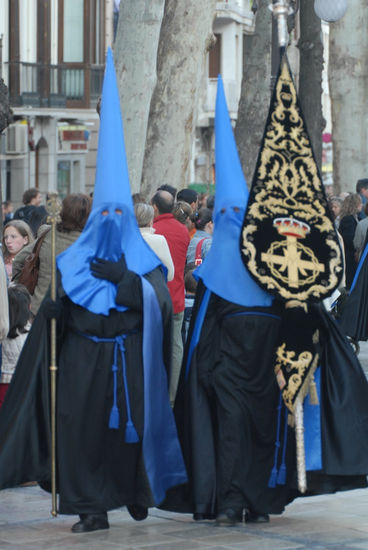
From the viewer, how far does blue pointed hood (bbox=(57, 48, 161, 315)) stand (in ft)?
25.3

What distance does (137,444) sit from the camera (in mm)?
7742

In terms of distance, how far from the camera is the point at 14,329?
9.19 m

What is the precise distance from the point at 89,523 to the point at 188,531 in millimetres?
513

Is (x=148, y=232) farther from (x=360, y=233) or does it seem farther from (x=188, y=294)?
(x=360, y=233)

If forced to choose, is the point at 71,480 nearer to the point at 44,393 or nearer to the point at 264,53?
the point at 44,393

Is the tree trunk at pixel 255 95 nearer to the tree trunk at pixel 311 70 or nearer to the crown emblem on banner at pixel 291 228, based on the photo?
the tree trunk at pixel 311 70

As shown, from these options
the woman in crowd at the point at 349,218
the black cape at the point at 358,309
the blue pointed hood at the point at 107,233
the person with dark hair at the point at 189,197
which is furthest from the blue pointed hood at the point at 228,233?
the woman in crowd at the point at 349,218

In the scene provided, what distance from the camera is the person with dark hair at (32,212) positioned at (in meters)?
15.2

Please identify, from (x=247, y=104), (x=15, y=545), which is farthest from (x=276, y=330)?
(x=247, y=104)

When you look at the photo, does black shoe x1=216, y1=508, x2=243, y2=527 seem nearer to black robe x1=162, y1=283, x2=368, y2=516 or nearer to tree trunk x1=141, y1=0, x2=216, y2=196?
black robe x1=162, y1=283, x2=368, y2=516

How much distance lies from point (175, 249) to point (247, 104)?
14241 mm

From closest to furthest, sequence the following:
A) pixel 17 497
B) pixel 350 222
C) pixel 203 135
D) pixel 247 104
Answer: pixel 17 497, pixel 350 222, pixel 247 104, pixel 203 135

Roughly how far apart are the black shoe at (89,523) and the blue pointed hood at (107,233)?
1.05m

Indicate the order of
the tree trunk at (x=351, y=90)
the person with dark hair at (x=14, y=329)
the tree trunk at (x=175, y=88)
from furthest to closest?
the tree trunk at (x=351, y=90) → the tree trunk at (x=175, y=88) → the person with dark hair at (x=14, y=329)
